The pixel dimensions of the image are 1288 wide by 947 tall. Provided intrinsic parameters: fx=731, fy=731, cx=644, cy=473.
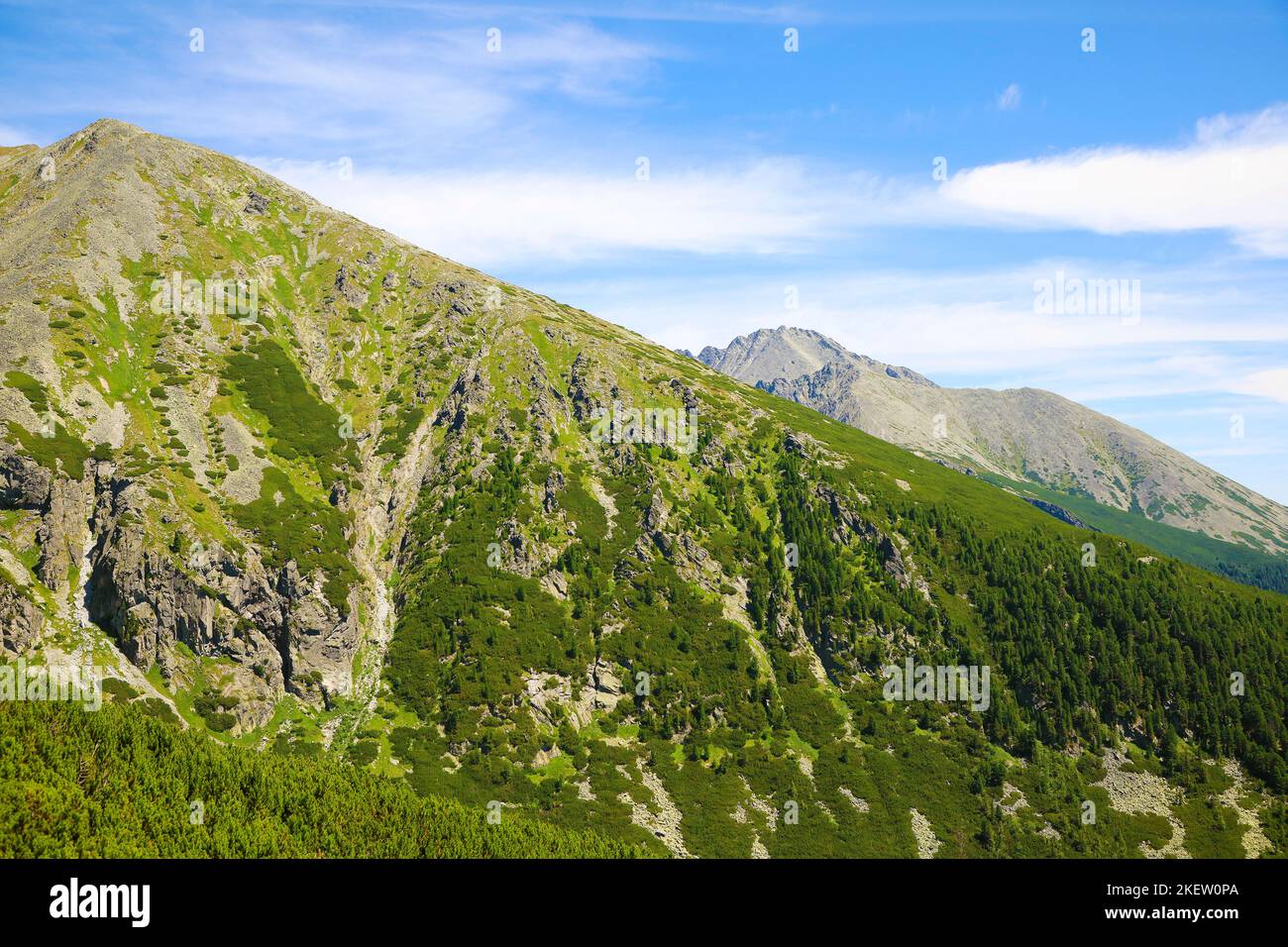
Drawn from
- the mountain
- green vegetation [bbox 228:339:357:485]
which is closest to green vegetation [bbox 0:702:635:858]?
the mountain

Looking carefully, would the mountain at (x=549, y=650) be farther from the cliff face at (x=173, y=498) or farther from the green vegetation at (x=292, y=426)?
the green vegetation at (x=292, y=426)

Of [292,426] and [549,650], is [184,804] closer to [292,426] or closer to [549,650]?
[549,650]

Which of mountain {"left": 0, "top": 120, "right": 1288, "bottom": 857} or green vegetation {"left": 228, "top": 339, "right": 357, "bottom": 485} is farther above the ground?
green vegetation {"left": 228, "top": 339, "right": 357, "bottom": 485}

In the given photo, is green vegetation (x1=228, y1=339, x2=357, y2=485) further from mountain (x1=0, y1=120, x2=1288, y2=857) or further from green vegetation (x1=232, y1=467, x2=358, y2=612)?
green vegetation (x1=232, y1=467, x2=358, y2=612)

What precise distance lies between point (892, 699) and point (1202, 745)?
223ft

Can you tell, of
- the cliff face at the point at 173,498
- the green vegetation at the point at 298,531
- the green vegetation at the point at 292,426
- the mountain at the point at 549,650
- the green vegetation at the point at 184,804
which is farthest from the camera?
the green vegetation at the point at 292,426

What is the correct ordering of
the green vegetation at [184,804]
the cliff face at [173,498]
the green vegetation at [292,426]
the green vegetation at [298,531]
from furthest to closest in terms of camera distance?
the green vegetation at [292,426], the green vegetation at [298,531], the cliff face at [173,498], the green vegetation at [184,804]

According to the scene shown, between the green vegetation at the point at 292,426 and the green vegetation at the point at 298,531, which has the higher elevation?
the green vegetation at the point at 292,426

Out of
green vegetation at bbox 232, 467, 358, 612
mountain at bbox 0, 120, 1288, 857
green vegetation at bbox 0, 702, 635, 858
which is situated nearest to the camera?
green vegetation at bbox 0, 702, 635, 858

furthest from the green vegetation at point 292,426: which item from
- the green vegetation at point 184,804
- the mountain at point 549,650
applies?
the green vegetation at point 184,804

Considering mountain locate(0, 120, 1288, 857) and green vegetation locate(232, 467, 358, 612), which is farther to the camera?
green vegetation locate(232, 467, 358, 612)

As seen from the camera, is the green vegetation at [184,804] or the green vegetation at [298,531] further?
the green vegetation at [298,531]

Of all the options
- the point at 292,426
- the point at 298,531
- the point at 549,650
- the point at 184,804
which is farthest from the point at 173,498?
the point at 184,804

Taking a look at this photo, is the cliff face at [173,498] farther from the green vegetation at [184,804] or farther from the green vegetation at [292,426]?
the green vegetation at [184,804]
